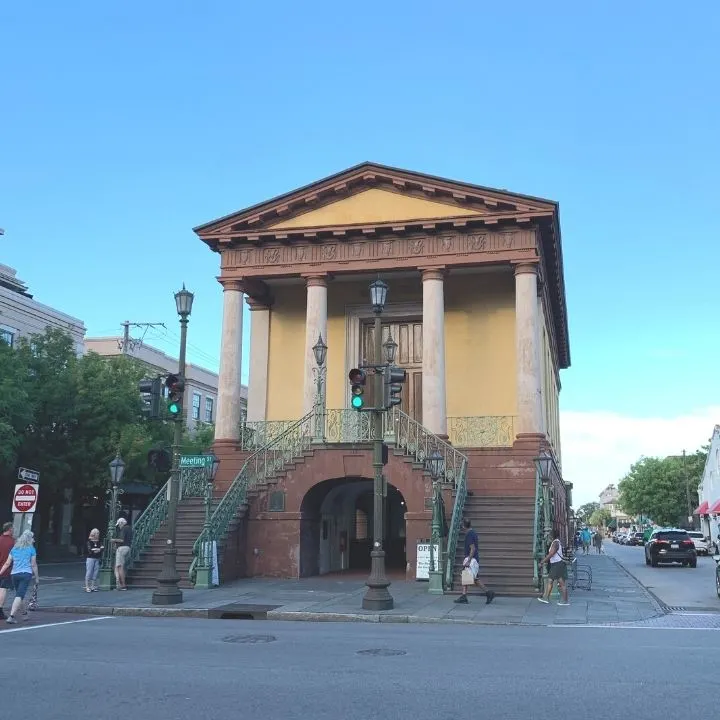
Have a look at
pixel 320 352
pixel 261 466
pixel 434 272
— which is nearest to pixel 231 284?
pixel 320 352

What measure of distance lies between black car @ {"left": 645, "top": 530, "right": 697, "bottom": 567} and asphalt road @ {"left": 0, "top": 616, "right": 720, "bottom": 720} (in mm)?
24767

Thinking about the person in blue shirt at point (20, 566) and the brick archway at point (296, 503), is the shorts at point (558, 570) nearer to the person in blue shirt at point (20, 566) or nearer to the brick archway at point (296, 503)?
the brick archway at point (296, 503)

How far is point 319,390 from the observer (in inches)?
958

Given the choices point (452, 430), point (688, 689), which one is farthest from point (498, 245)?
point (688, 689)

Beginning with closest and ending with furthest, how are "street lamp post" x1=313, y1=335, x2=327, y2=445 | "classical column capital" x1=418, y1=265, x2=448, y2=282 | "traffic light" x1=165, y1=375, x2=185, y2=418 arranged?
1. "traffic light" x1=165, y1=375, x2=185, y2=418
2. "street lamp post" x1=313, y1=335, x2=327, y2=445
3. "classical column capital" x1=418, y1=265, x2=448, y2=282

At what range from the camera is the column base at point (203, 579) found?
20016 millimetres

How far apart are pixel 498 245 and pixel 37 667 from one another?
1846cm

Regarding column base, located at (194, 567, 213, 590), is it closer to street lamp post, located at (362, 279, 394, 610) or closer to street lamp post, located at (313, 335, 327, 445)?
street lamp post, located at (313, 335, 327, 445)

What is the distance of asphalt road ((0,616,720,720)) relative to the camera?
7285mm

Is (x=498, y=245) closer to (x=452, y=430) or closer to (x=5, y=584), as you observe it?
(x=452, y=430)

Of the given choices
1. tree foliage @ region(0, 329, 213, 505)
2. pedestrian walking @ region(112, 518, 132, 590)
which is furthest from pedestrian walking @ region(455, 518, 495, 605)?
tree foliage @ region(0, 329, 213, 505)

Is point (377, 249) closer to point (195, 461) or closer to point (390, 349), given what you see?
point (390, 349)

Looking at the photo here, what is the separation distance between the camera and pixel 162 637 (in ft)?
39.8

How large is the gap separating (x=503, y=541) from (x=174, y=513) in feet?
25.8
